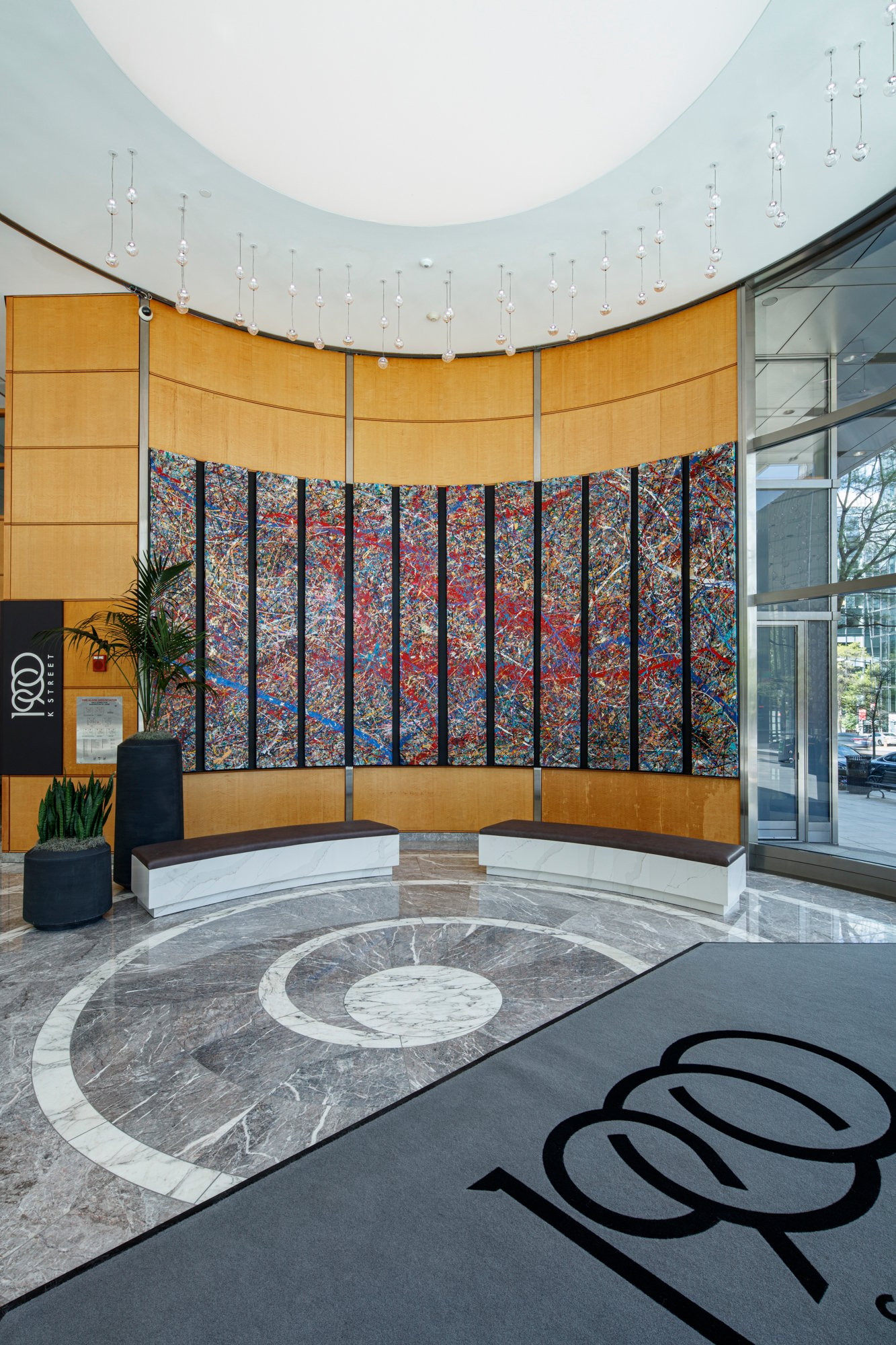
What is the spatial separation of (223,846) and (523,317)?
534cm

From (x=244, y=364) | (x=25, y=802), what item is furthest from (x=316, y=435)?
(x=25, y=802)

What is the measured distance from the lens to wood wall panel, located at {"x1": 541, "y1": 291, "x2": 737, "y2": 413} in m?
6.35

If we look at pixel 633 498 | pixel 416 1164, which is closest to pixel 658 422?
pixel 633 498

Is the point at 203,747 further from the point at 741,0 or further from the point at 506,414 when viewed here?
the point at 741,0

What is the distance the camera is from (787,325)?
6.00m

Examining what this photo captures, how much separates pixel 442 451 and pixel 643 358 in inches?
83.4

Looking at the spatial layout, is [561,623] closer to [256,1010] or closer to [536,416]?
[536,416]

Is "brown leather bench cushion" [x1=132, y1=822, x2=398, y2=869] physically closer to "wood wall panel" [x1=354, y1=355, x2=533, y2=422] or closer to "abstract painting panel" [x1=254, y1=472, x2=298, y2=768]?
"abstract painting panel" [x1=254, y1=472, x2=298, y2=768]

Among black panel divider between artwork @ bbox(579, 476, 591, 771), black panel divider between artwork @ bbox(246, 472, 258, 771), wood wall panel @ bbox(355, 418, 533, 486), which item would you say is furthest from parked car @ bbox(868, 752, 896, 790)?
black panel divider between artwork @ bbox(246, 472, 258, 771)

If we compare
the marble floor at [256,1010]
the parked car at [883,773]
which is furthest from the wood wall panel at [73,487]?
the parked car at [883,773]

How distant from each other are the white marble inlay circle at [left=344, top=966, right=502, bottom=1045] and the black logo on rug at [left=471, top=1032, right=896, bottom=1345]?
0.82m

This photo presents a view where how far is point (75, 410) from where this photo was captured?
6.23 metres

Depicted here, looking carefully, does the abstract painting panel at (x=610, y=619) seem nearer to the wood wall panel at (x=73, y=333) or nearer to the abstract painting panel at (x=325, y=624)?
the abstract painting panel at (x=325, y=624)

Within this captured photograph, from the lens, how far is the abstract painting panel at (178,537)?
632 centimetres
